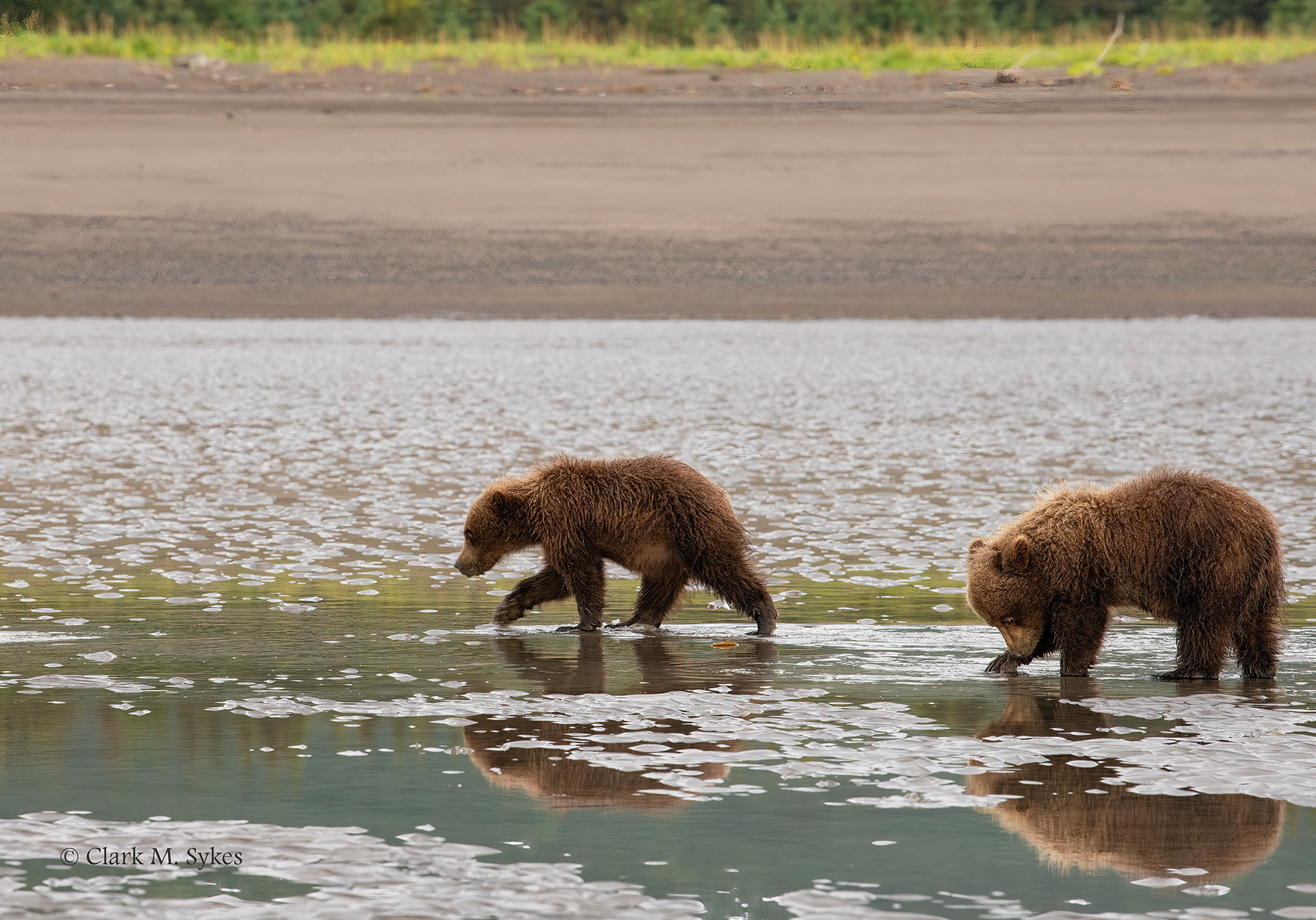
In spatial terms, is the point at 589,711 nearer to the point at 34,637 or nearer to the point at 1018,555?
the point at 1018,555

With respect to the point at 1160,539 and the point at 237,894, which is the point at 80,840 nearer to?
the point at 237,894

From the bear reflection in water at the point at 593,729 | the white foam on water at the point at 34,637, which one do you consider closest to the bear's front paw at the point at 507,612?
the bear reflection in water at the point at 593,729

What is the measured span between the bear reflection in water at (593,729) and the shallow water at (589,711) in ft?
0.06

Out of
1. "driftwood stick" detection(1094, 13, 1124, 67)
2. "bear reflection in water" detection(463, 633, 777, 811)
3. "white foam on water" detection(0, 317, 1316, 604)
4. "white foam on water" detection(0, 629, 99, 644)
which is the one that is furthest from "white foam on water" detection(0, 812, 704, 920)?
"driftwood stick" detection(1094, 13, 1124, 67)

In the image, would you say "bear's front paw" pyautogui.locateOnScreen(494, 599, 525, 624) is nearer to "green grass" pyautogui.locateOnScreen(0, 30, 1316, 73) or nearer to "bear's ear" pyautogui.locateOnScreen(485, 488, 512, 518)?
"bear's ear" pyautogui.locateOnScreen(485, 488, 512, 518)

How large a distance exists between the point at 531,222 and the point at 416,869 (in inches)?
853

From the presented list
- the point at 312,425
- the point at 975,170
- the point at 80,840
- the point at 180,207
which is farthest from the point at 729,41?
the point at 80,840

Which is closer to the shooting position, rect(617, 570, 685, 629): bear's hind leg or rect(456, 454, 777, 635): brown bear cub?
rect(456, 454, 777, 635): brown bear cub

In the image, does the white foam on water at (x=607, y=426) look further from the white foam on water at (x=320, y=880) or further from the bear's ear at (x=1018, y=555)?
the white foam on water at (x=320, y=880)

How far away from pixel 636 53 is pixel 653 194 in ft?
20.6

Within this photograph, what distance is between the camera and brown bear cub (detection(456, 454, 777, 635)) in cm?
675

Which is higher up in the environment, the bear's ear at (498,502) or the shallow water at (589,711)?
the bear's ear at (498,502)

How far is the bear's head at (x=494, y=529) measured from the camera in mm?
7094

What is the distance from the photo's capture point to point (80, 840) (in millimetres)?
4043
